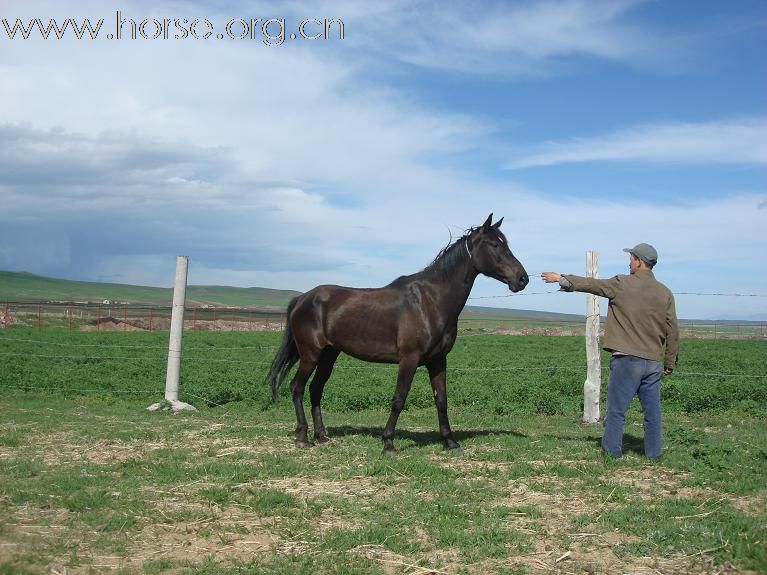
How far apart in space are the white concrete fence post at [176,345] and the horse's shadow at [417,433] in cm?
336

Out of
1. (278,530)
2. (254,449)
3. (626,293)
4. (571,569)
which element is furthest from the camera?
(254,449)

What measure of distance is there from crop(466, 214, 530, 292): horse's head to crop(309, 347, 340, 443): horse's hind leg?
2331 millimetres

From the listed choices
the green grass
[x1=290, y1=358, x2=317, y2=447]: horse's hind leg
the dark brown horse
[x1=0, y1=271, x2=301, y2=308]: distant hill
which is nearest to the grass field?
the green grass

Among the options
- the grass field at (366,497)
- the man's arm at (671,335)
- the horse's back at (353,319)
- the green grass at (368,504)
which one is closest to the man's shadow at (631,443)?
the grass field at (366,497)

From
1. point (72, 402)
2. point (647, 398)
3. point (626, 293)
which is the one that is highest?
point (626, 293)

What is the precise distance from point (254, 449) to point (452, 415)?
5.09m

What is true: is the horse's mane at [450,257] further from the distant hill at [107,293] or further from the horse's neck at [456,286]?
the distant hill at [107,293]

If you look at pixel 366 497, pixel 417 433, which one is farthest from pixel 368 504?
pixel 417 433

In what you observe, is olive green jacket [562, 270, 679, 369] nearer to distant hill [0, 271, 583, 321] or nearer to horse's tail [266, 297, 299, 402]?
horse's tail [266, 297, 299, 402]

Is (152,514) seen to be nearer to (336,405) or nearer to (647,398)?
(647,398)

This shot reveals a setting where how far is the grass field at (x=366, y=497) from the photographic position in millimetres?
4805

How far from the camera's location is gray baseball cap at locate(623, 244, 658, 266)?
7.71m

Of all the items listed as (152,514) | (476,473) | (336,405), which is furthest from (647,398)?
(336,405)

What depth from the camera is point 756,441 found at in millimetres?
8812
